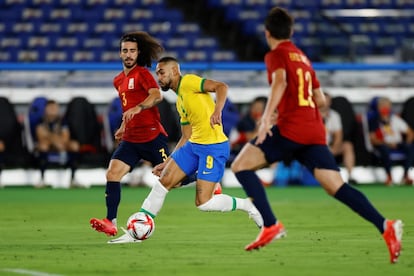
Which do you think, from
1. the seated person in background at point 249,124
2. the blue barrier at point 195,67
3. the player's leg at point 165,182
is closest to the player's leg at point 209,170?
the player's leg at point 165,182

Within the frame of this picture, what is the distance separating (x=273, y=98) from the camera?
27.0 ft

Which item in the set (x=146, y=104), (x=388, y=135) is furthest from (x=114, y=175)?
(x=388, y=135)

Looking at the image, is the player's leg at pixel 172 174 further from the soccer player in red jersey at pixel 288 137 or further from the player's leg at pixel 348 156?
the player's leg at pixel 348 156

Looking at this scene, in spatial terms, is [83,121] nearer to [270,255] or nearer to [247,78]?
[247,78]

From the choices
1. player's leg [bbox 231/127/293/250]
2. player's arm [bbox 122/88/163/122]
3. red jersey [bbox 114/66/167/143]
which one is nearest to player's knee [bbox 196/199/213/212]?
player's arm [bbox 122/88/163/122]

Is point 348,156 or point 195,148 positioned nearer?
point 195,148

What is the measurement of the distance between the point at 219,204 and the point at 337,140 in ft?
33.0

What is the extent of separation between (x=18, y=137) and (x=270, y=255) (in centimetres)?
1210

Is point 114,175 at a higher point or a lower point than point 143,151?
lower

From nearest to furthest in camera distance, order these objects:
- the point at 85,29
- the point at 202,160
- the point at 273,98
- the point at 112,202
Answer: the point at 273,98
the point at 202,160
the point at 112,202
the point at 85,29

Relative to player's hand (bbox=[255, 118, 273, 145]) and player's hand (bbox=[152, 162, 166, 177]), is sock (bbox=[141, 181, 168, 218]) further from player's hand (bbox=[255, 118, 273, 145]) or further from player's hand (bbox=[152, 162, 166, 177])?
player's hand (bbox=[255, 118, 273, 145])

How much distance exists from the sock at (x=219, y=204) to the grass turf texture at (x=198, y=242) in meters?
0.29

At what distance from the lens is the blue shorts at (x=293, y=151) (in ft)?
27.6

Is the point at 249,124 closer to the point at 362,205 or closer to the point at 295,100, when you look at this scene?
the point at 295,100
